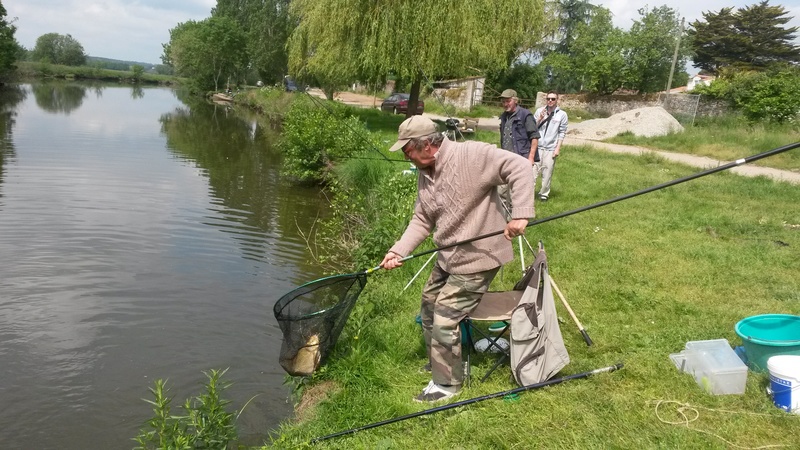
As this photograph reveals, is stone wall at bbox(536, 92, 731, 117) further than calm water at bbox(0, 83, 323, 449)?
Yes

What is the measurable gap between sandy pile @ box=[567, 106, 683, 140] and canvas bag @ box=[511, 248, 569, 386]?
696 inches

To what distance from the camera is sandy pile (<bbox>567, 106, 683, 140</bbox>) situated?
20297mm

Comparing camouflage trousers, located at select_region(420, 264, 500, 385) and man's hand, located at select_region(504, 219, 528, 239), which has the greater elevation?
man's hand, located at select_region(504, 219, 528, 239)

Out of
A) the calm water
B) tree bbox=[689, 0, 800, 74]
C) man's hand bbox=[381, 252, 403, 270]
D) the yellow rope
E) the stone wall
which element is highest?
tree bbox=[689, 0, 800, 74]

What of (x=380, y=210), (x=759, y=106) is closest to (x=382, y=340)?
(x=380, y=210)

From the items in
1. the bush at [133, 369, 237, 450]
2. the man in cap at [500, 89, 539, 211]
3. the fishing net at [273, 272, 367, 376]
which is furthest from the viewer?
the man in cap at [500, 89, 539, 211]

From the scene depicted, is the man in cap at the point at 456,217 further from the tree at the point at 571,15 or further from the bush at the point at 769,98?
the tree at the point at 571,15

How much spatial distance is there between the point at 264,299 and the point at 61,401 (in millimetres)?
2972

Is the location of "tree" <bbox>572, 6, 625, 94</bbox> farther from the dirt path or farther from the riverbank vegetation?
the riverbank vegetation

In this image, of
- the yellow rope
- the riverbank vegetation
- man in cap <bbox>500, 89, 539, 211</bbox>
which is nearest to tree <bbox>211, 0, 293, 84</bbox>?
the riverbank vegetation

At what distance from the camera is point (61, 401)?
18.1 ft

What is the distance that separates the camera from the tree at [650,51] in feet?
111

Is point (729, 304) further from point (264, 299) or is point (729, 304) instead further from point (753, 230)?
point (264, 299)

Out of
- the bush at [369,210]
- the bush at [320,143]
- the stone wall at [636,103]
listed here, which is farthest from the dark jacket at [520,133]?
the stone wall at [636,103]
